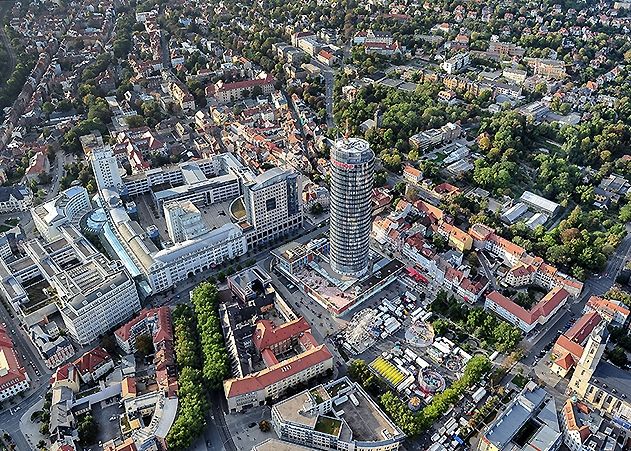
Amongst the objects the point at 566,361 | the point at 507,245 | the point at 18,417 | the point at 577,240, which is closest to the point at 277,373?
the point at 18,417

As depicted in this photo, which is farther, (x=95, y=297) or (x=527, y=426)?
(x=95, y=297)

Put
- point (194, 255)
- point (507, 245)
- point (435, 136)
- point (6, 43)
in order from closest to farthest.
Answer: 1. point (194, 255)
2. point (507, 245)
3. point (435, 136)
4. point (6, 43)

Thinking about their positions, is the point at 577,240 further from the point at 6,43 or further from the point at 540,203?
the point at 6,43

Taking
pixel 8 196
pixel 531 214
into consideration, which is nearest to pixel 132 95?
pixel 8 196

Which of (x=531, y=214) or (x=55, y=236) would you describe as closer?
(x=55, y=236)

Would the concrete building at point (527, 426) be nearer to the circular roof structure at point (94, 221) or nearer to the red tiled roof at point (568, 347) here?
the red tiled roof at point (568, 347)

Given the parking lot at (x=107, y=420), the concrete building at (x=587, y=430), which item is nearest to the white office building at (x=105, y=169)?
the parking lot at (x=107, y=420)

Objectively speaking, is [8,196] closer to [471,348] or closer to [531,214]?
[471,348]

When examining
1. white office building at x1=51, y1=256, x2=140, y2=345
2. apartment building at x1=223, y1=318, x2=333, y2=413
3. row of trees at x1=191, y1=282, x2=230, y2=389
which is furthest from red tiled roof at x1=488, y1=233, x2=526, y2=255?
white office building at x1=51, y1=256, x2=140, y2=345
